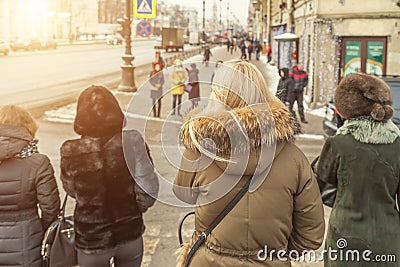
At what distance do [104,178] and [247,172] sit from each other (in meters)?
1.15

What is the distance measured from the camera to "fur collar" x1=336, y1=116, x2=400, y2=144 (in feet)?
10.3

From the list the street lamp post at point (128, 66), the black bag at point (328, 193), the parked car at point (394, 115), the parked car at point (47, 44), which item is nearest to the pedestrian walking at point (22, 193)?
the black bag at point (328, 193)

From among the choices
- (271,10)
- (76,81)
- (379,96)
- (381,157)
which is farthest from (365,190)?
(271,10)

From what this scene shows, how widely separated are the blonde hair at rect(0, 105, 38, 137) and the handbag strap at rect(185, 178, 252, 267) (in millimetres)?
1562

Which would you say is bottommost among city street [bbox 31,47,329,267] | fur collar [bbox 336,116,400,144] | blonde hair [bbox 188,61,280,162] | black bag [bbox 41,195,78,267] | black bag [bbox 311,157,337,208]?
city street [bbox 31,47,329,267]

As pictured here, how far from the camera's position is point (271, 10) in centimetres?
4178

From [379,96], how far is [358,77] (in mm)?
190

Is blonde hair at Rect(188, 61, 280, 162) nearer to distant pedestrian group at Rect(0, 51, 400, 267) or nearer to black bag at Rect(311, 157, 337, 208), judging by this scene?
distant pedestrian group at Rect(0, 51, 400, 267)

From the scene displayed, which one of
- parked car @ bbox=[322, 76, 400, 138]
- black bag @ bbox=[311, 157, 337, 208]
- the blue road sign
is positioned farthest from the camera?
the blue road sign

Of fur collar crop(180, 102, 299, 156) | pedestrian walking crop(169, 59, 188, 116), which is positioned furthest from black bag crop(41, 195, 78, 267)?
pedestrian walking crop(169, 59, 188, 116)

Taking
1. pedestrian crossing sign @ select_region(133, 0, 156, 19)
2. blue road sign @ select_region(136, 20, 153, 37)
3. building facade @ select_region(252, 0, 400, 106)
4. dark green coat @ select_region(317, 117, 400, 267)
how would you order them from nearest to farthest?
dark green coat @ select_region(317, 117, 400, 267), building facade @ select_region(252, 0, 400, 106), pedestrian crossing sign @ select_region(133, 0, 156, 19), blue road sign @ select_region(136, 20, 153, 37)

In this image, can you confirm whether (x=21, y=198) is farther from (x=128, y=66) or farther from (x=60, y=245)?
(x=128, y=66)

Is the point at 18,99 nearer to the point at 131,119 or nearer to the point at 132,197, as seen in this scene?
the point at 131,119

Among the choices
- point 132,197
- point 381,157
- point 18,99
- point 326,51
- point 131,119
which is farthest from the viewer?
point 18,99
